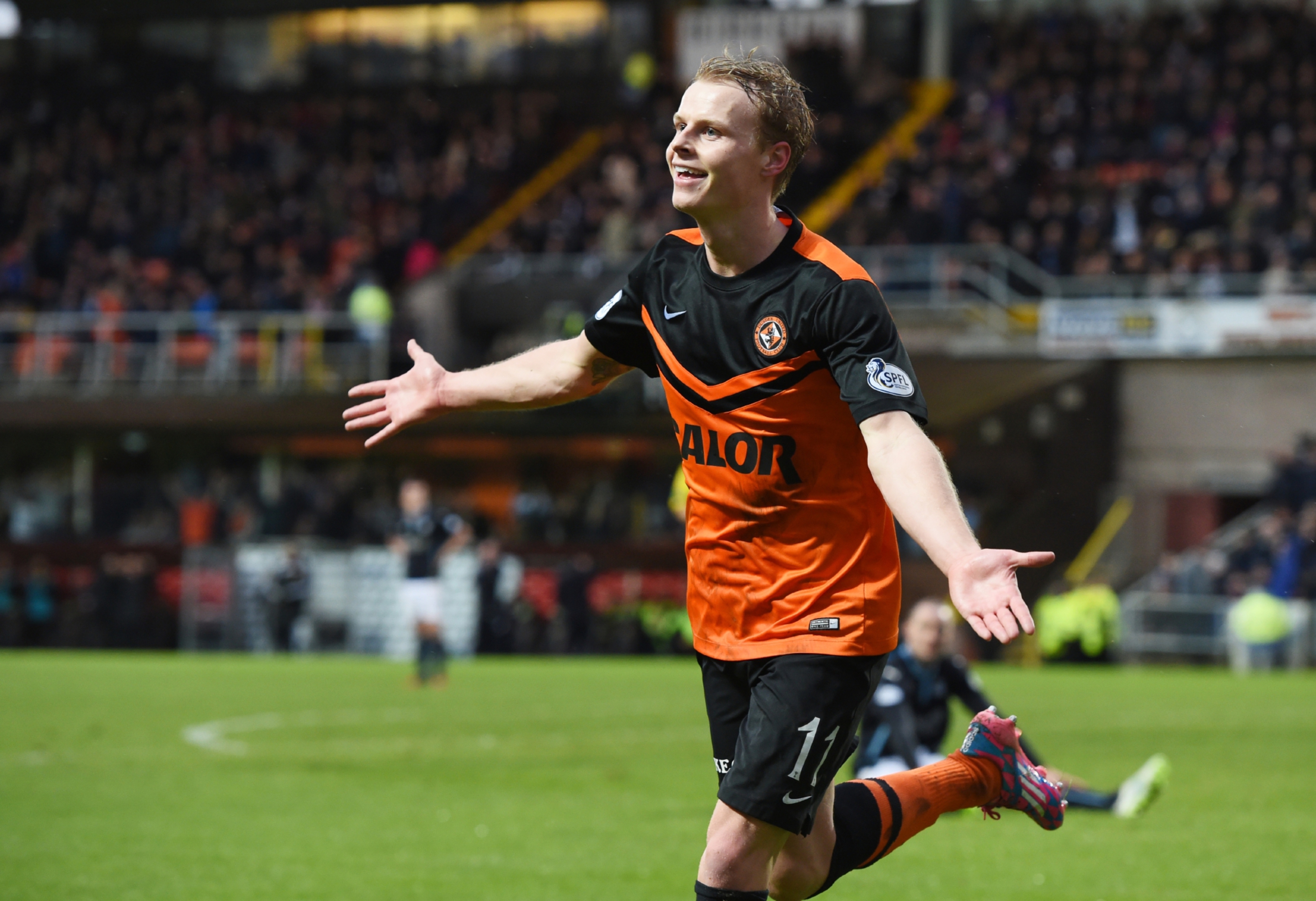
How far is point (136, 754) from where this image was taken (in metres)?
12.3

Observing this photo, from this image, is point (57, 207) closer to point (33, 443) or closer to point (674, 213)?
point (33, 443)

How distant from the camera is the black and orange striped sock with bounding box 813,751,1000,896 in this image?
4.92 m

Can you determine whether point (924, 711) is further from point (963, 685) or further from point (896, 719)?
point (896, 719)

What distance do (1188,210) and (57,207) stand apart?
2319 centimetres

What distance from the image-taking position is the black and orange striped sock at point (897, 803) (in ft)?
16.1

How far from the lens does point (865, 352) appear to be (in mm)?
4137

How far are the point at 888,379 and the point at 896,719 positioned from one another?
4.65 meters

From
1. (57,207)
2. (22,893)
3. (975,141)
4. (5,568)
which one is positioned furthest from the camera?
(57,207)

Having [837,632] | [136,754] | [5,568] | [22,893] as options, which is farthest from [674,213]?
[837,632]

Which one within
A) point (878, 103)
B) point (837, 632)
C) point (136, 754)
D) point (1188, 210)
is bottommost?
point (136, 754)

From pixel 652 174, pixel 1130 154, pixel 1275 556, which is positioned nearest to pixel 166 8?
pixel 652 174

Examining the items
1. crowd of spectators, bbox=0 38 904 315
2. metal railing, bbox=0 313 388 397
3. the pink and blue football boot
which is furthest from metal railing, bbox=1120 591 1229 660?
the pink and blue football boot

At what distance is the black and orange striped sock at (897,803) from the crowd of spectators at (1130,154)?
21514 millimetres

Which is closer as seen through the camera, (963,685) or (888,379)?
(888,379)
